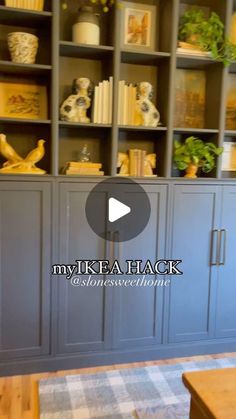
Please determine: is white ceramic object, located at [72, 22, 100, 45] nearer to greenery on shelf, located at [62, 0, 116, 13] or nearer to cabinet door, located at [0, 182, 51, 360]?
greenery on shelf, located at [62, 0, 116, 13]

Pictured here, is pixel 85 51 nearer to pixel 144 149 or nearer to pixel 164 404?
pixel 144 149

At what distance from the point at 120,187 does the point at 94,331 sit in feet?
3.20

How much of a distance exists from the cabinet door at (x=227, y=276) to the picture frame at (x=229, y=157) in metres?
0.29

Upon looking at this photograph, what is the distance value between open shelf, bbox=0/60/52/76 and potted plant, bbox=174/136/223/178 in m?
0.97

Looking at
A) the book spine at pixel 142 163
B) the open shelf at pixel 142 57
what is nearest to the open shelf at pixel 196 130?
the book spine at pixel 142 163

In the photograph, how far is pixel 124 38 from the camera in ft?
8.15

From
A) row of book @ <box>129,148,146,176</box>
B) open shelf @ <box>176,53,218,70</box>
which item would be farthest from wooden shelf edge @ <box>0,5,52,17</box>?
row of book @ <box>129,148,146,176</box>

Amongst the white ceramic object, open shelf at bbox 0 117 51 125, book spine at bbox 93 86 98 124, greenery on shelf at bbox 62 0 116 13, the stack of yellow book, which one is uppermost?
greenery on shelf at bbox 62 0 116 13

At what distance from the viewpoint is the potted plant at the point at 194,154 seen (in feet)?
8.07

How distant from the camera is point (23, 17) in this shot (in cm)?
218

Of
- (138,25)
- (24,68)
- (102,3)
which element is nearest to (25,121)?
(24,68)

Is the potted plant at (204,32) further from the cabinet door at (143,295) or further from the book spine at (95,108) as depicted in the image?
the cabinet door at (143,295)

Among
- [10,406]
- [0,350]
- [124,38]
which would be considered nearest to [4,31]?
[124,38]

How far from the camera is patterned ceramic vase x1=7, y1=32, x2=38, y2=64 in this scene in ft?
7.09
